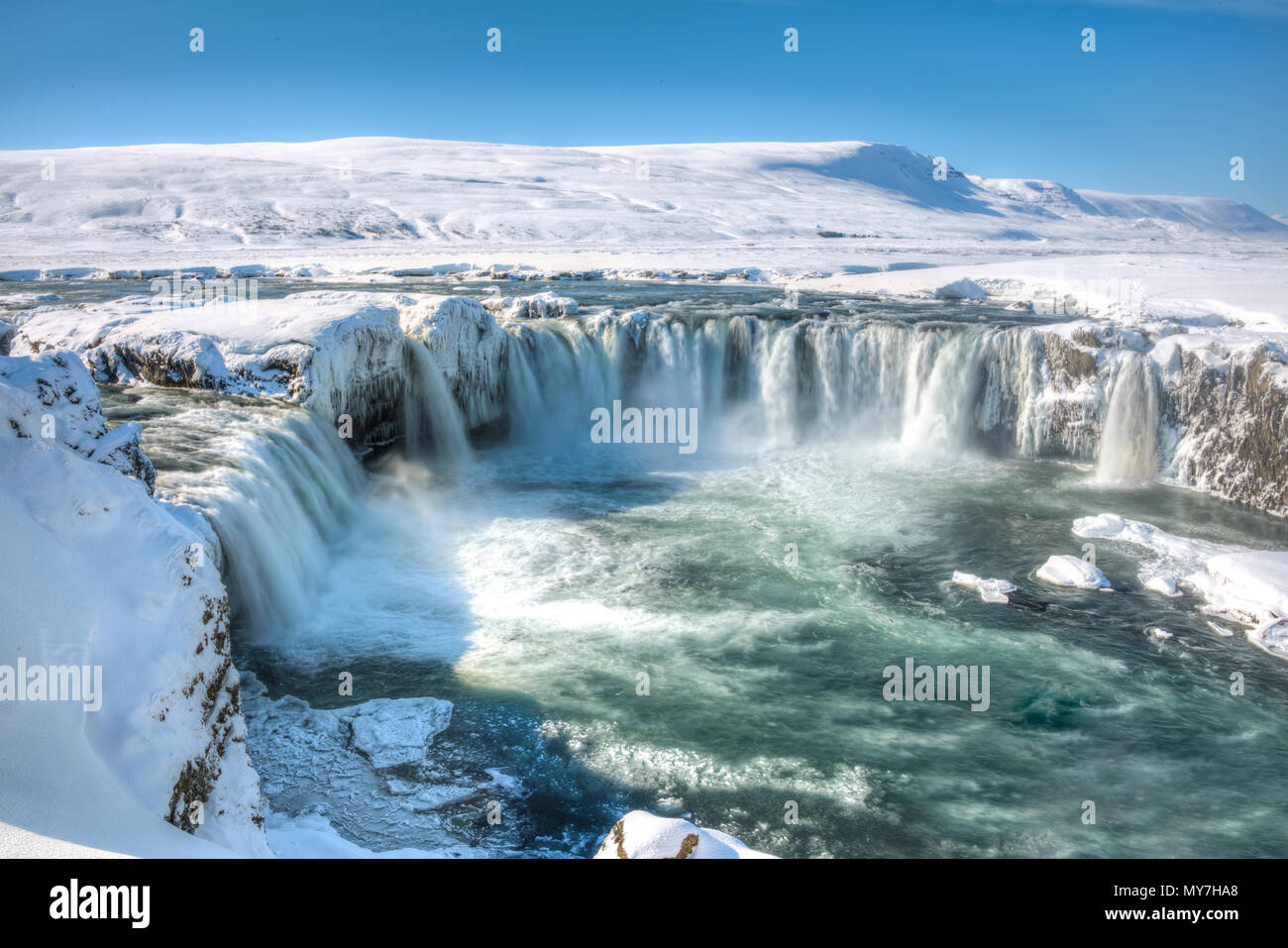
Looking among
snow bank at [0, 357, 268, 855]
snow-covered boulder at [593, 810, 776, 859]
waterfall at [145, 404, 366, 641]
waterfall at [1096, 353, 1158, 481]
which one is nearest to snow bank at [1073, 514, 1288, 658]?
waterfall at [1096, 353, 1158, 481]

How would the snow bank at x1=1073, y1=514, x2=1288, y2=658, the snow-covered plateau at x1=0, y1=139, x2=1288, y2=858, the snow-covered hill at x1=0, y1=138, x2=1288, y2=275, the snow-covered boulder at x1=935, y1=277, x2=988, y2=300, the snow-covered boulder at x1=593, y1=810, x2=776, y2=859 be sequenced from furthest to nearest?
the snow-covered hill at x1=0, y1=138, x2=1288, y2=275
the snow-covered boulder at x1=935, y1=277, x2=988, y2=300
the snow bank at x1=1073, y1=514, x2=1288, y2=658
the snow-covered plateau at x1=0, y1=139, x2=1288, y2=858
the snow-covered boulder at x1=593, y1=810, x2=776, y2=859

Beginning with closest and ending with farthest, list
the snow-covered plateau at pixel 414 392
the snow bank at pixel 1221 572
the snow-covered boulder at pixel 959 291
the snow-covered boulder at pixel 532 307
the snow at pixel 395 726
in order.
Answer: the snow-covered plateau at pixel 414 392, the snow at pixel 395 726, the snow bank at pixel 1221 572, the snow-covered boulder at pixel 532 307, the snow-covered boulder at pixel 959 291

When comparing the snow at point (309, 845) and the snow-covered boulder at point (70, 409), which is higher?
the snow-covered boulder at point (70, 409)

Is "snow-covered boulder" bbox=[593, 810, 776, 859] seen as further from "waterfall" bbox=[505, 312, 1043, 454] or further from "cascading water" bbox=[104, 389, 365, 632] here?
"waterfall" bbox=[505, 312, 1043, 454]

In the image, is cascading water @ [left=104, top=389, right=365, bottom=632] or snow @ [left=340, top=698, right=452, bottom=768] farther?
cascading water @ [left=104, top=389, right=365, bottom=632]

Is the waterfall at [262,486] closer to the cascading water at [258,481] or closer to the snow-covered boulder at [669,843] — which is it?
the cascading water at [258,481]

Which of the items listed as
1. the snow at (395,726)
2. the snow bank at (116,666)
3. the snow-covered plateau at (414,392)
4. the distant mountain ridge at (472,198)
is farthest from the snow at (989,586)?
the distant mountain ridge at (472,198)
